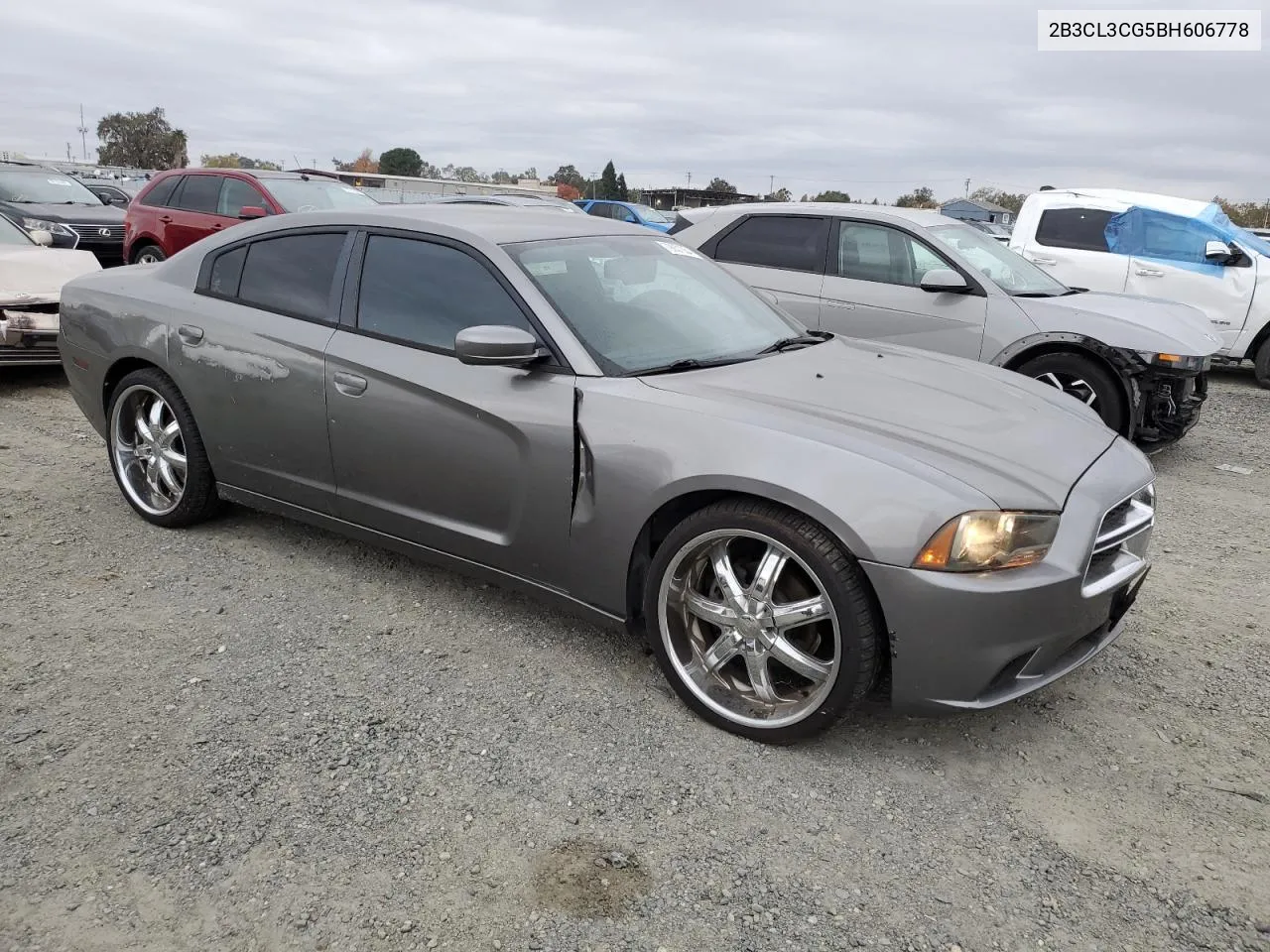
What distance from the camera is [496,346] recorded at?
10.1 ft

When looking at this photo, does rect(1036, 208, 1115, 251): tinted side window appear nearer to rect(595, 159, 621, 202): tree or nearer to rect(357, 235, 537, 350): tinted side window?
rect(357, 235, 537, 350): tinted side window

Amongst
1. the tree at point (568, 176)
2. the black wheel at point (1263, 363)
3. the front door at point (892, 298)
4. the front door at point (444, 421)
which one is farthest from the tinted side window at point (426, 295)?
the tree at point (568, 176)

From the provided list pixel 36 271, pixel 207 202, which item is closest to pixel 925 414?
pixel 36 271

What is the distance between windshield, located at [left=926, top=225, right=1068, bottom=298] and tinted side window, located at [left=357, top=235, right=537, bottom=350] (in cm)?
405

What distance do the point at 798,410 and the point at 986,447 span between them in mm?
569

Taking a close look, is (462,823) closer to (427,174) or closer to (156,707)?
(156,707)

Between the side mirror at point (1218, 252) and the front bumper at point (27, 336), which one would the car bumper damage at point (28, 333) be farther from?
the side mirror at point (1218, 252)

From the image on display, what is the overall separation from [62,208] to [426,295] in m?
12.5

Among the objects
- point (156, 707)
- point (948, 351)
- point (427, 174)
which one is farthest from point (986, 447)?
point (427, 174)

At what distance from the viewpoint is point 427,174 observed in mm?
91062

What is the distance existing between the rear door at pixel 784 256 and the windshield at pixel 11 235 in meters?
5.81

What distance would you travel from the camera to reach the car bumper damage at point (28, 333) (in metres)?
7.08

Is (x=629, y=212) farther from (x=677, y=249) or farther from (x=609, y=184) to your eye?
(x=609, y=184)

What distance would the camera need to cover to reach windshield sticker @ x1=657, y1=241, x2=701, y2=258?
412 centimetres
